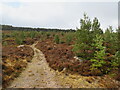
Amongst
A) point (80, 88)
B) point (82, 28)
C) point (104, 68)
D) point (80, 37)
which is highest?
point (82, 28)

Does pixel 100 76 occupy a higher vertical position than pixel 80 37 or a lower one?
lower

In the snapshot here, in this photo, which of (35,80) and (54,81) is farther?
(35,80)

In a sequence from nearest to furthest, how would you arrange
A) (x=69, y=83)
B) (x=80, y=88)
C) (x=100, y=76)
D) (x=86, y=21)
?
(x=80, y=88) < (x=69, y=83) < (x=100, y=76) < (x=86, y=21)

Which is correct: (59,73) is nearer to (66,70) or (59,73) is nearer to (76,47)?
(66,70)

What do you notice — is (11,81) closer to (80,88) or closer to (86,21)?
(80,88)

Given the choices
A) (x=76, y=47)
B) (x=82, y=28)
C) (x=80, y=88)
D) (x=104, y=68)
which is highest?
(x=82, y=28)

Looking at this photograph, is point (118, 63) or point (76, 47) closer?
point (118, 63)

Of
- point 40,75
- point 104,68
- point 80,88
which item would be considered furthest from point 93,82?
point 40,75

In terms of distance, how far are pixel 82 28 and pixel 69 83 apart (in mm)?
8404

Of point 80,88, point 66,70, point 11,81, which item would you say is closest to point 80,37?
point 66,70

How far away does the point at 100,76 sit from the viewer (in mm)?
13602

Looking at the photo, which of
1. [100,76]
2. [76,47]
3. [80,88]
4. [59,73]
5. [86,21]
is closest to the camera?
[80,88]

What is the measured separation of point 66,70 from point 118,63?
567cm

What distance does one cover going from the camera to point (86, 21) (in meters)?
18.0
